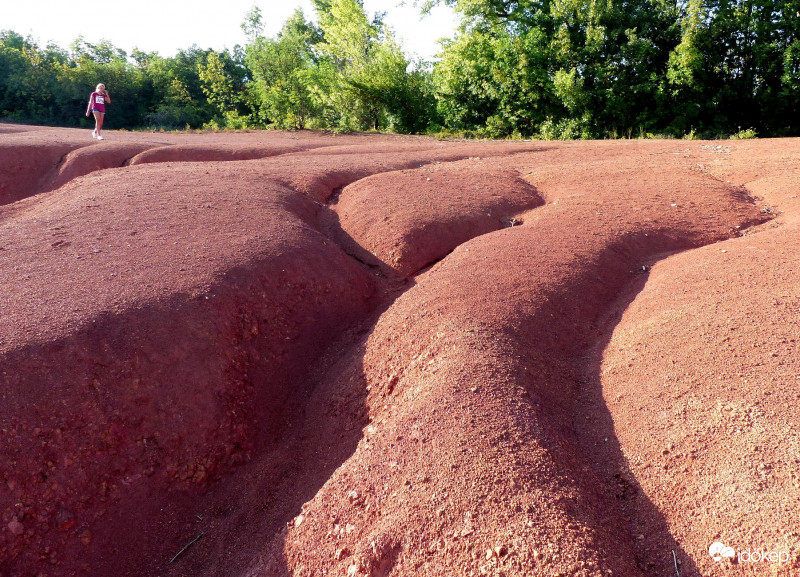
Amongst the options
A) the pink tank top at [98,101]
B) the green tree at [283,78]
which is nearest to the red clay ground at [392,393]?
the pink tank top at [98,101]

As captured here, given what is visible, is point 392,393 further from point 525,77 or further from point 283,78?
point 283,78

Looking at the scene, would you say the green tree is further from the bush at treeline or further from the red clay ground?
the red clay ground

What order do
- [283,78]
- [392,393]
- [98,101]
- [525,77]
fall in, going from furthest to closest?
[283,78] < [525,77] < [98,101] < [392,393]

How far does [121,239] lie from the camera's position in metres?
4.95

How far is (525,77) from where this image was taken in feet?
65.3

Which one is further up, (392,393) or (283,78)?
(283,78)

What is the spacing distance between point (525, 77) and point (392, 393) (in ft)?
62.2

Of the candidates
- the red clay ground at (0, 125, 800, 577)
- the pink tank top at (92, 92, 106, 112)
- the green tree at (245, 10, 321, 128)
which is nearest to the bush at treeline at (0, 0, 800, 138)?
the green tree at (245, 10, 321, 128)

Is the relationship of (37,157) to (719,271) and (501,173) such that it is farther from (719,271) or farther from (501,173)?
(719,271)

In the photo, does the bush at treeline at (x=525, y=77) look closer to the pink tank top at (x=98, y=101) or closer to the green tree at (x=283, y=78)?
the green tree at (x=283, y=78)

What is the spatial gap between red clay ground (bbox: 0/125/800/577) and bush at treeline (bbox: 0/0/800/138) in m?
14.7

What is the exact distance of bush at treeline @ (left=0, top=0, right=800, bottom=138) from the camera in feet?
58.9

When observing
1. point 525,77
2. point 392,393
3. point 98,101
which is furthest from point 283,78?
point 392,393

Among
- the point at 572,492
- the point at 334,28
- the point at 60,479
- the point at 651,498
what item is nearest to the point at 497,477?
the point at 572,492
